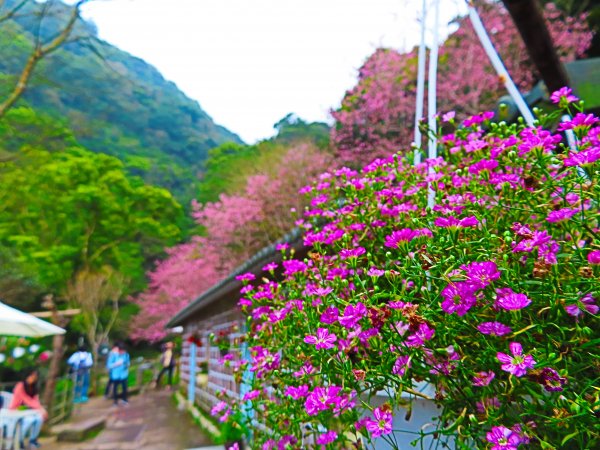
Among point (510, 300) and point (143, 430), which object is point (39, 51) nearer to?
point (143, 430)

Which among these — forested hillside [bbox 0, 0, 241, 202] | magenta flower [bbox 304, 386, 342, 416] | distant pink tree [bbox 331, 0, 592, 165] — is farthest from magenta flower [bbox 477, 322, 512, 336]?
forested hillside [bbox 0, 0, 241, 202]

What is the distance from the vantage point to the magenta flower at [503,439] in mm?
857

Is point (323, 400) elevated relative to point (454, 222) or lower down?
lower down

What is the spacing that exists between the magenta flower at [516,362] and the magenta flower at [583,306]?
145mm

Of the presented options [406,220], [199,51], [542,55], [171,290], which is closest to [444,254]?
[406,220]

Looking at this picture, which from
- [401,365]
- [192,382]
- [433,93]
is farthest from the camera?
[192,382]

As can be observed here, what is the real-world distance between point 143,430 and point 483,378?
9.61 m

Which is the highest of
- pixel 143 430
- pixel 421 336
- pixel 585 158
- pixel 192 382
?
pixel 585 158

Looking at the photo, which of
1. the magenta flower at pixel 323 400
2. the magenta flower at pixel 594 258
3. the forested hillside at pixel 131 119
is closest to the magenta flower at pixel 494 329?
the magenta flower at pixel 594 258

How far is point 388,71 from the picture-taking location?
11.6 metres

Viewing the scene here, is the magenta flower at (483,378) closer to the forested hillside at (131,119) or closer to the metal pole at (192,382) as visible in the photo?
the metal pole at (192,382)

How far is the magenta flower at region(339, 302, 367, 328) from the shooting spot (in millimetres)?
1101

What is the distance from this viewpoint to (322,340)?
1.22 m

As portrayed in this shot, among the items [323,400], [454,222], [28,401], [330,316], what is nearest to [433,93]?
[454,222]
